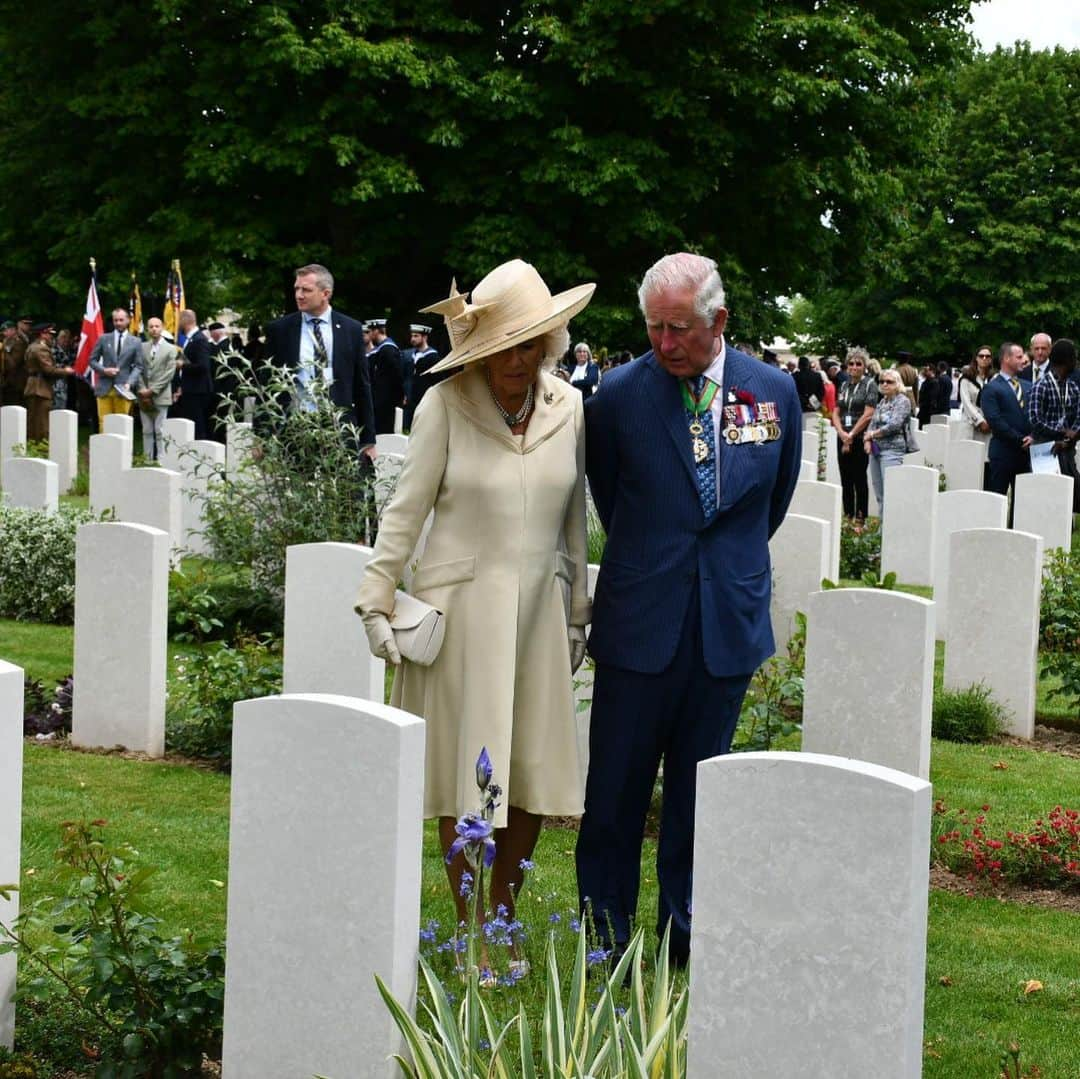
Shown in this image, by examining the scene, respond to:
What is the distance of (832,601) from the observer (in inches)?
283

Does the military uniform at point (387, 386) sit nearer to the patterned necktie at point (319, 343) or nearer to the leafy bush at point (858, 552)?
the leafy bush at point (858, 552)

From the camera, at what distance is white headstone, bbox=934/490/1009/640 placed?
38.9ft

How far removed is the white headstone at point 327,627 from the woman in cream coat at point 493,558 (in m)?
2.39

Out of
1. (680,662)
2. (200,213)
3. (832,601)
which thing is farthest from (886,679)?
(200,213)

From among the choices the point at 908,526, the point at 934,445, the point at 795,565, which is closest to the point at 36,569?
the point at 795,565

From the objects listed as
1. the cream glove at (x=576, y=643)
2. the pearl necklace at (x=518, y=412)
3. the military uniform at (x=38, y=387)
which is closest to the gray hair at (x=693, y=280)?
the pearl necklace at (x=518, y=412)

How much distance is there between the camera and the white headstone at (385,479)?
10.2m

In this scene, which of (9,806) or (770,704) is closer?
(9,806)

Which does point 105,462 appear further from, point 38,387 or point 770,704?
point 770,704

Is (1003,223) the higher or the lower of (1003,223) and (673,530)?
the higher

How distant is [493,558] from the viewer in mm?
4914

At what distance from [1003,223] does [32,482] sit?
4195cm

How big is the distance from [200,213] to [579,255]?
564 centimetres

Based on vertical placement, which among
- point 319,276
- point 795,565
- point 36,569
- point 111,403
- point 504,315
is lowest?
point 36,569
